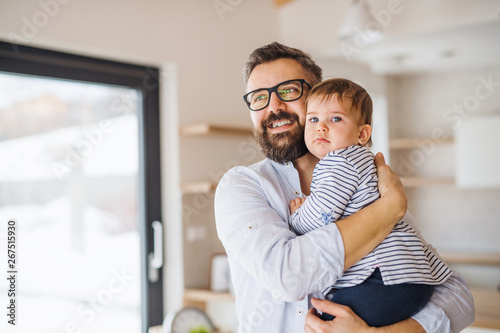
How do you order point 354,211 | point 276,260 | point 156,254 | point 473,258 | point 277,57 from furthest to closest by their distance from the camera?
point 473,258 → point 156,254 → point 277,57 → point 354,211 → point 276,260

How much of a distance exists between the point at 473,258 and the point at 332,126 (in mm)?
3829

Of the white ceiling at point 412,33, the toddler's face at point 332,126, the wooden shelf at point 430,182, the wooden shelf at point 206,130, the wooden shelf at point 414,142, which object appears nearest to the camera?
the toddler's face at point 332,126

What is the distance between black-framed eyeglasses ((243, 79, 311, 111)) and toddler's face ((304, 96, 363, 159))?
0.43 ft

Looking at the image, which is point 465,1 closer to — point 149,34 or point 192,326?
point 149,34

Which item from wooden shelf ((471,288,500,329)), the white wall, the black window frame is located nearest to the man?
wooden shelf ((471,288,500,329))

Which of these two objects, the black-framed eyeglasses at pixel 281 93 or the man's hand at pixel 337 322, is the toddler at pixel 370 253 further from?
the black-framed eyeglasses at pixel 281 93

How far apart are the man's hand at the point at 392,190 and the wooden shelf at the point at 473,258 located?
3.77m

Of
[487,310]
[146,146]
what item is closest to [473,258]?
[487,310]

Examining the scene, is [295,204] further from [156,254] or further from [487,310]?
[156,254]

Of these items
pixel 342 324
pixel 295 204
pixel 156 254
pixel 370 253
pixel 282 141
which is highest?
pixel 282 141

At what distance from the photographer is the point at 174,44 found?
3.21 meters

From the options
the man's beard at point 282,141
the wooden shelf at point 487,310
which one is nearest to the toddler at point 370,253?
the man's beard at point 282,141

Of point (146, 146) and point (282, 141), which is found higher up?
point (146, 146)

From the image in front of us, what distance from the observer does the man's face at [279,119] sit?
51.3 inches
